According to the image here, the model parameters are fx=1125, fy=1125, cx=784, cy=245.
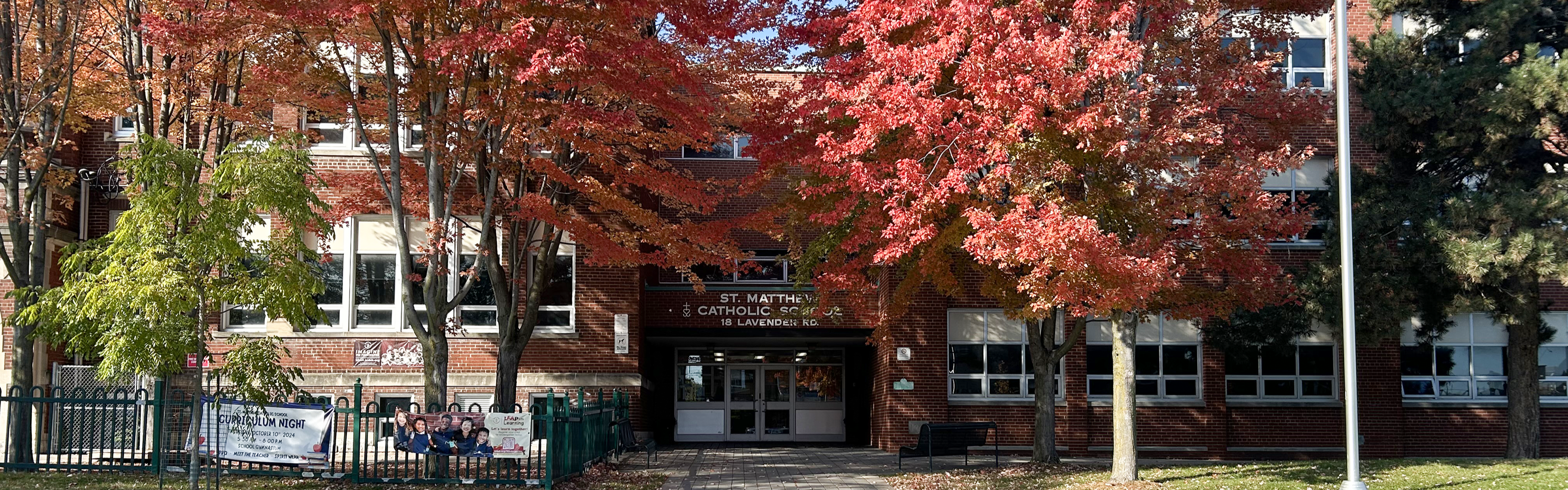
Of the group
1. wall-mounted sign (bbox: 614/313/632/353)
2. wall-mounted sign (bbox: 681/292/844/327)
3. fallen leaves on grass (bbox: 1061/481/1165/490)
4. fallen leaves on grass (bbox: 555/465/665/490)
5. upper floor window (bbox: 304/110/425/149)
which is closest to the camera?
fallen leaves on grass (bbox: 1061/481/1165/490)

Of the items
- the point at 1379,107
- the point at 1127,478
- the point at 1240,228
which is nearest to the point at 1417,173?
the point at 1379,107

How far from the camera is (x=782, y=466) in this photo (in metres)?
18.7

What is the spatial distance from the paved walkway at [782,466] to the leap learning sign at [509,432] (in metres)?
2.36

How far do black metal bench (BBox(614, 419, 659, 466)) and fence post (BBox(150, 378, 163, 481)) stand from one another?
6.61m

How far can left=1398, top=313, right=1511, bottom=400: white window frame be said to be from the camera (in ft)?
74.7

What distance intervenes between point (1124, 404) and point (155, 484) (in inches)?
463

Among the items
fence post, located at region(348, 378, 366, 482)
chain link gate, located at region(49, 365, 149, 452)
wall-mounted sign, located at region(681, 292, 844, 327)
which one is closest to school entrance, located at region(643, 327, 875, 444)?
wall-mounted sign, located at region(681, 292, 844, 327)

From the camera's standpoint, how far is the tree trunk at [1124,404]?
14391 mm

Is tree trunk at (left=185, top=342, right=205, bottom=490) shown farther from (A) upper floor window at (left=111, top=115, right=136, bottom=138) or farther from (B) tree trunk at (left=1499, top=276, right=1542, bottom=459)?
(B) tree trunk at (left=1499, top=276, right=1542, bottom=459)

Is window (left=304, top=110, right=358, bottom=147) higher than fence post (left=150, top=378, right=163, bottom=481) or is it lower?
higher

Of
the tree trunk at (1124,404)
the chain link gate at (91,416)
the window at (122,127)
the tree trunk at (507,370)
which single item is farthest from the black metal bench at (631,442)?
the window at (122,127)

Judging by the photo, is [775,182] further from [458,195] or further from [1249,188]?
[1249,188]

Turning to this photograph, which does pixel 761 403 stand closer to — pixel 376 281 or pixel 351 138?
pixel 376 281

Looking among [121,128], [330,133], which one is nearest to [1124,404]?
[330,133]
